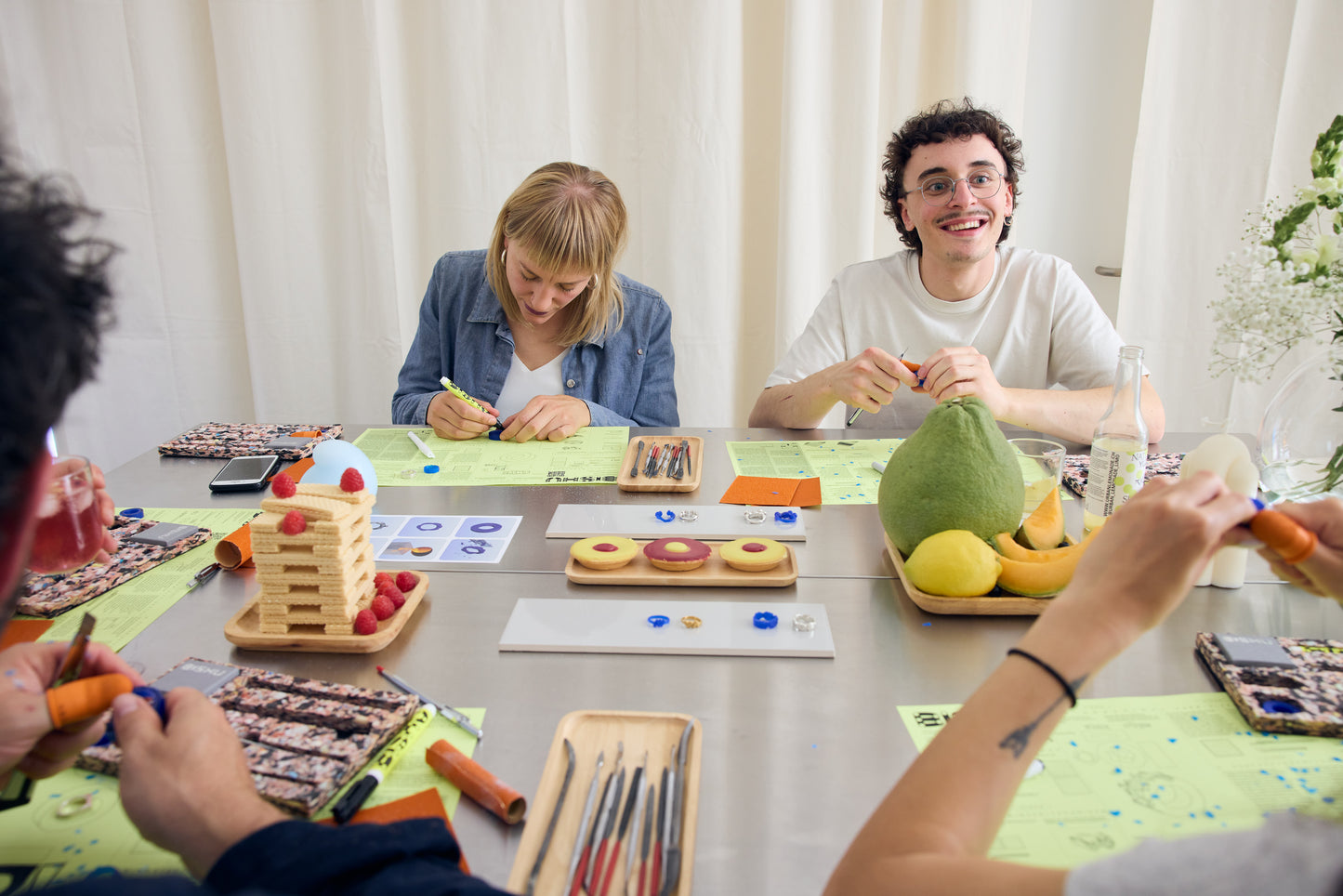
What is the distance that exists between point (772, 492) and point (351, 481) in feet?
2.22

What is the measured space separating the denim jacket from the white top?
14 mm

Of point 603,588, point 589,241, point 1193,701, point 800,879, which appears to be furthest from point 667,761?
point 589,241

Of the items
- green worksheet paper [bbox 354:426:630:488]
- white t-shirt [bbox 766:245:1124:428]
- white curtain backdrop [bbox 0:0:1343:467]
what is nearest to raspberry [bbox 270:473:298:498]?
green worksheet paper [bbox 354:426:630:488]

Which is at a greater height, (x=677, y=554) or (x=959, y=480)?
(x=959, y=480)

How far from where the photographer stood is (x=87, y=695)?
2.30 ft

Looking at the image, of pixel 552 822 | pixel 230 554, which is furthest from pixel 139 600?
pixel 552 822

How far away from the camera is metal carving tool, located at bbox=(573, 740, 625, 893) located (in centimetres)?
65

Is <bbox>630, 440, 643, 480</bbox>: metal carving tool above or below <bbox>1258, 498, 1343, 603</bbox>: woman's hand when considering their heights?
below

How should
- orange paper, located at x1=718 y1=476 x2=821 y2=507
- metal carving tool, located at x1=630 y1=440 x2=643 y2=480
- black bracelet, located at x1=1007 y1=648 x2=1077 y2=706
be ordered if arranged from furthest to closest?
metal carving tool, located at x1=630 y1=440 x2=643 y2=480, orange paper, located at x1=718 y1=476 x2=821 y2=507, black bracelet, located at x1=1007 y1=648 x2=1077 y2=706

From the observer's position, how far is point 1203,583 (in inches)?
43.6

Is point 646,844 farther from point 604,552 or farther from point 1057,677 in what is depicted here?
point 604,552

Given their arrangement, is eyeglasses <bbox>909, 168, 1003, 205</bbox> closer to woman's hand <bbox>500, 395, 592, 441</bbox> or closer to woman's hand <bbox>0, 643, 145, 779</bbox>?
woman's hand <bbox>500, 395, 592, 441</bbox>

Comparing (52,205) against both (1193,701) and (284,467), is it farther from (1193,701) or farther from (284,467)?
(284,467)

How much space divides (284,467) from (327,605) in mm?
658
